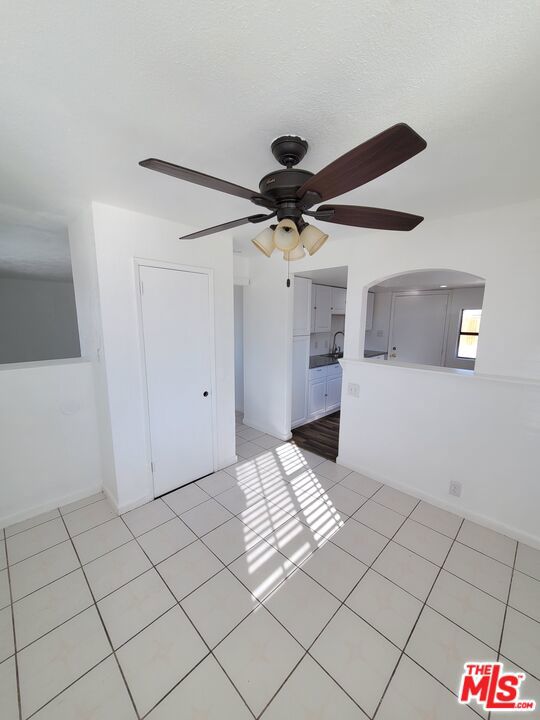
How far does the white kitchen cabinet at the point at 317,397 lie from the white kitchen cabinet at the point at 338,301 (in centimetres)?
114

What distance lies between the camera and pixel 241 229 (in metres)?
2.47

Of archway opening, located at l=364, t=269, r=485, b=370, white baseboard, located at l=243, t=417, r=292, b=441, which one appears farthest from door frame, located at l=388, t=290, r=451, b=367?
white baseboard, located at l=243, t=417, r=292, b=441

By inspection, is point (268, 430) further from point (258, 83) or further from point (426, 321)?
point (426, 321)

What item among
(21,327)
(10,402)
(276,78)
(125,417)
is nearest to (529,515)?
(276,78)

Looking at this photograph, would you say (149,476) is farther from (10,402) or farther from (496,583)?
(496,583)

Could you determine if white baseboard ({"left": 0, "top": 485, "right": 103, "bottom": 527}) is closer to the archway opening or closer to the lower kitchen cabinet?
the lower kitchen cabinet

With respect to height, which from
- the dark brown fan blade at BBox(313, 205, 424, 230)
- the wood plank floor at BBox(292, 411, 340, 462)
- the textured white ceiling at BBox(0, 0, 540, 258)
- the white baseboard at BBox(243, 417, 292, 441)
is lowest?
the wood plank floor at BBox(292, 411, 340, 462)

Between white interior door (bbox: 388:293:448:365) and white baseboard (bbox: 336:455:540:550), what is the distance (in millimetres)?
3503

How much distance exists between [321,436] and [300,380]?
80cm

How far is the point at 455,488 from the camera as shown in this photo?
2.31 m

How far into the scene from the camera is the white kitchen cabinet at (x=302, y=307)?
3.61 meters

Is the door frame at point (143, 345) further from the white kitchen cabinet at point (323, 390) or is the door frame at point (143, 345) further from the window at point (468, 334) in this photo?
the window at point (468, 334)

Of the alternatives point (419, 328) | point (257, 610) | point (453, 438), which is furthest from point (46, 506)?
point (419, 328)

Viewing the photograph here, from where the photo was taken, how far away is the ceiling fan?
2.59ft
